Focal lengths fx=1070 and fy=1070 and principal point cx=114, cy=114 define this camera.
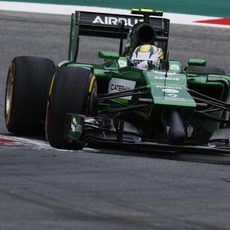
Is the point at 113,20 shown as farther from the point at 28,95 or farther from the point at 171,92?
the point at 171,92

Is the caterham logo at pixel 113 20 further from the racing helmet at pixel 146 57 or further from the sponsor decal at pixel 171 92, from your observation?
the sponsor decal at pixel 171 92

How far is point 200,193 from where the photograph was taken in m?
7.85

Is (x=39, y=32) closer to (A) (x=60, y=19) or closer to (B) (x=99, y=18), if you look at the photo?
(A) (x=60, y=19)

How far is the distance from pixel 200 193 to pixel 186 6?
15628 millimetres

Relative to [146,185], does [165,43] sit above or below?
above

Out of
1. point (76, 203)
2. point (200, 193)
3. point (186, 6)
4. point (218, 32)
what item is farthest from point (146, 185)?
point (186, 6)

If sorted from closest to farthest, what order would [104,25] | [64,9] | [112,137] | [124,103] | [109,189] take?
[109,189], [112,137], [124,103], [104,25], [64,9]

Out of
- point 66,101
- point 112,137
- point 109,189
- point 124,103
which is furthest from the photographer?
point 124,103

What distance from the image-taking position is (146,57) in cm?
1109

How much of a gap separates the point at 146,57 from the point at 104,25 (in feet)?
6.43

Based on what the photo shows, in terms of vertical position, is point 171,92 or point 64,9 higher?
point 64,9

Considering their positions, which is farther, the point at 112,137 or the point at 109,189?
the point at 112,137

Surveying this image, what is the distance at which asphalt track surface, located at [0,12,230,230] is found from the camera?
6691 millimetres

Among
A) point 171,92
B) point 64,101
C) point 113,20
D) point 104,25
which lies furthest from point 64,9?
point 64,101
